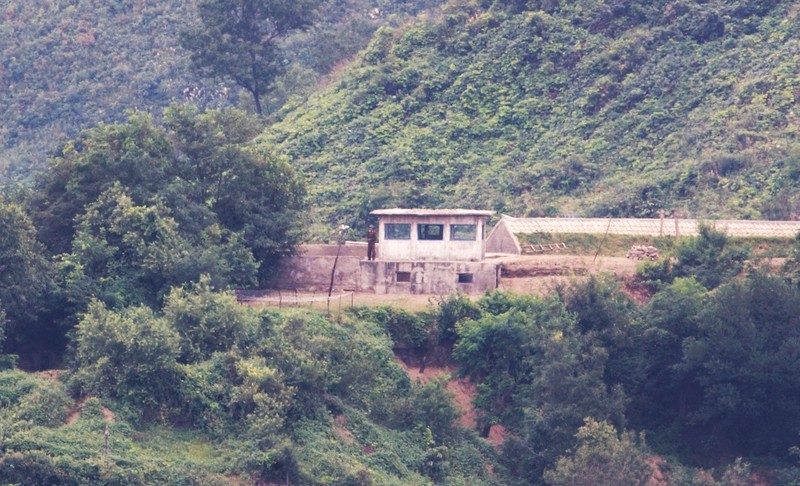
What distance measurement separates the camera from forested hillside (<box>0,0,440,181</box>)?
62500 millimetres

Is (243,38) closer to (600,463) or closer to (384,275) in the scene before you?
(384,275)

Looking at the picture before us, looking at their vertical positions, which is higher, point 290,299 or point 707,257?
point 707,257

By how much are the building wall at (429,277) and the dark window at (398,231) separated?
2.12 feet

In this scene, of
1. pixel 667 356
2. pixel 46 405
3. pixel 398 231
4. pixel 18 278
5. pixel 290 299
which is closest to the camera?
pixel 46 405

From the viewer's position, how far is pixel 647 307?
36.5 m

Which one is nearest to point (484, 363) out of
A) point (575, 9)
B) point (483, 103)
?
point (483, 103)

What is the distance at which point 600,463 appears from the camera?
106ft

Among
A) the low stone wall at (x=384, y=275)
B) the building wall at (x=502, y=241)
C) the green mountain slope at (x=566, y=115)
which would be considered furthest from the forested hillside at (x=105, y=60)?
the low stone wall at (x=384, y=275)

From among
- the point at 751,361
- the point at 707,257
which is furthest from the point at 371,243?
the point at 751,361

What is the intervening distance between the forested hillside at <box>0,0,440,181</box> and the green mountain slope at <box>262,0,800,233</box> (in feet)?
25.7

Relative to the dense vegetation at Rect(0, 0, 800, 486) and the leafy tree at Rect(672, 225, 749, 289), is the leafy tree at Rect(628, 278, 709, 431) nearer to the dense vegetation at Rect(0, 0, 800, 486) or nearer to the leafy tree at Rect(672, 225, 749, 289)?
the dense vegetation at Rect(0, 0, 800, 486)

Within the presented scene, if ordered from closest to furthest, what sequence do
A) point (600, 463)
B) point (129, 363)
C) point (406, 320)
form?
point (129, 363) < point (600, 463) < point (406, 320)

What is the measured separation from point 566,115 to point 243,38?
11.4 m

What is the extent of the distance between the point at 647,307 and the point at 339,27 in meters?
30.9
